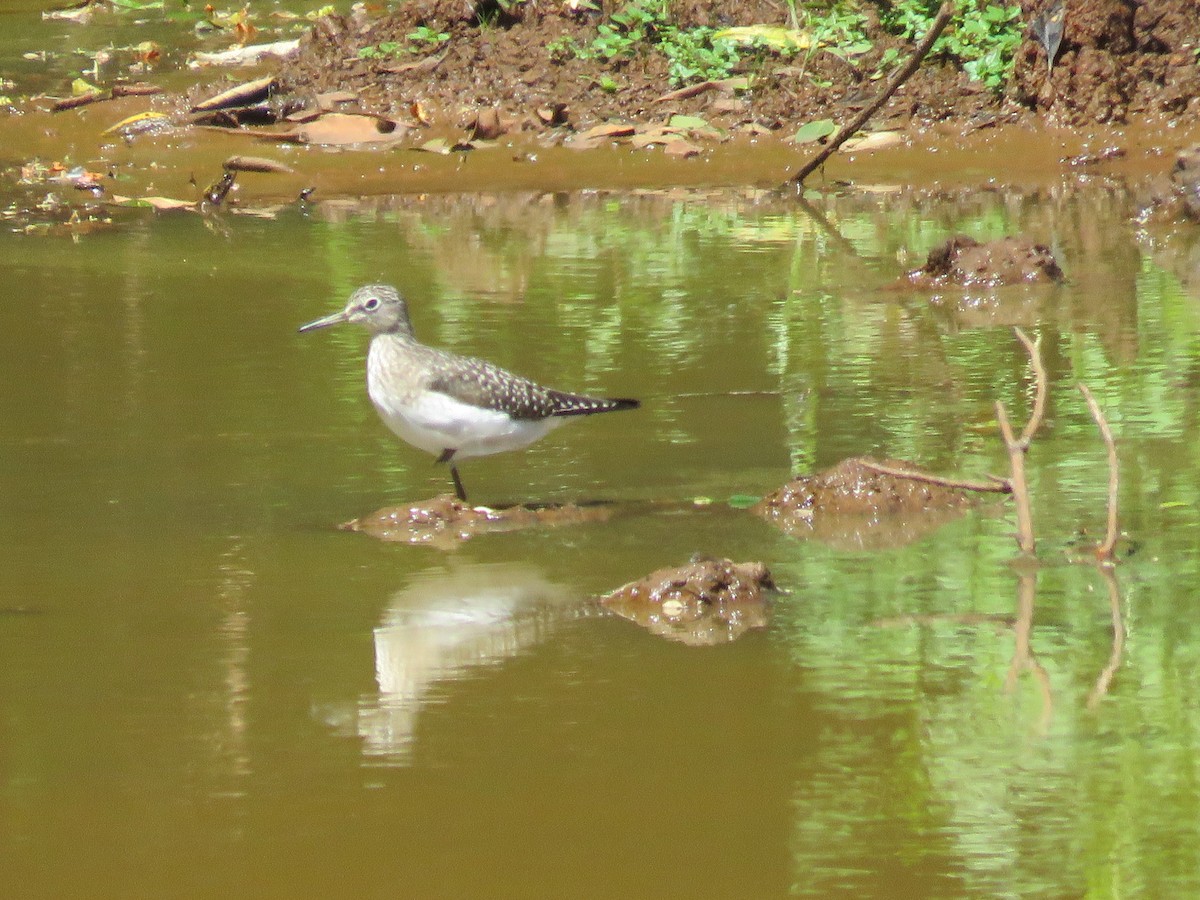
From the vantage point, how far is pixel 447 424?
6.88 metres

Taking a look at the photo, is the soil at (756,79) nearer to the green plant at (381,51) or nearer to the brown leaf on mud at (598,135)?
the green plant at (381,51)

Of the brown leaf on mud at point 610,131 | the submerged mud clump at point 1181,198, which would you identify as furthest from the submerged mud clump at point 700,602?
the brown leaf on mud at point 610,131

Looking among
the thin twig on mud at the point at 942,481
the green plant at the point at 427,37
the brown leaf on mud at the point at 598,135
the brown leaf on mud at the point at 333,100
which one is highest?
the green plant at the point at 427,37

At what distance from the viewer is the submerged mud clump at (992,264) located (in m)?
Answer: 10.4

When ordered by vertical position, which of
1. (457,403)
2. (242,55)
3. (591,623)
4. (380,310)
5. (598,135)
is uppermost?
(242,55)

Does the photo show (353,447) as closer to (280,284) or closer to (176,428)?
(176,428)

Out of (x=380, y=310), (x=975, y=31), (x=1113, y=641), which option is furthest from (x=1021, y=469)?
(x=975, y=31)

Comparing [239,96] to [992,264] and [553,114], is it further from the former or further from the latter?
[992,264]

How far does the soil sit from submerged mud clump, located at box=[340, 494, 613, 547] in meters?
8.48

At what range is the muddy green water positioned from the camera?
4.11 m

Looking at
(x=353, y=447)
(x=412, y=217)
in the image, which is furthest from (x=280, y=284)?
(x=353, y=447)

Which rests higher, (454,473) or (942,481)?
(942,481)

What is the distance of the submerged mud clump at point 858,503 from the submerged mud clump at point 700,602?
2.86ft

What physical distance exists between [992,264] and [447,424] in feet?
14.6
